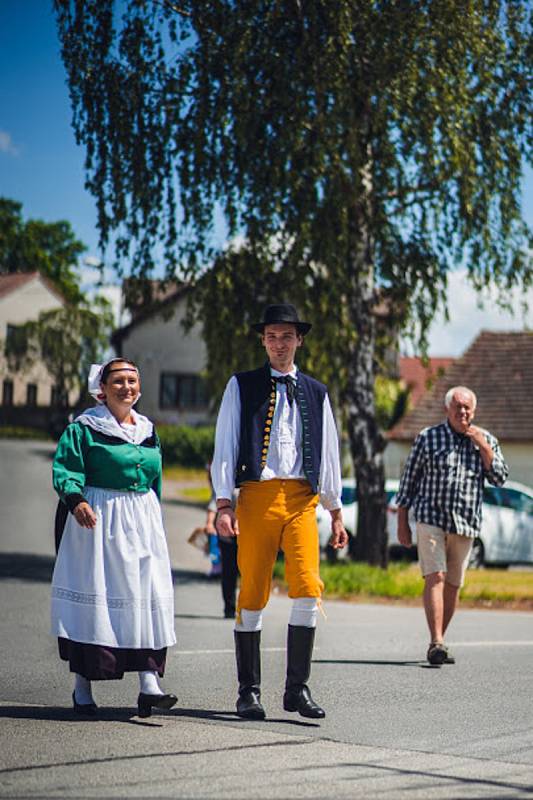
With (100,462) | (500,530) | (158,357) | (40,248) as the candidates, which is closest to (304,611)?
(100,462)

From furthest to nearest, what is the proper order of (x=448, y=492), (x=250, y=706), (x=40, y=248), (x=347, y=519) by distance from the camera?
(x=40, y=248) < (x=347, y=519) < (x=448, y=492) < (x=250, y=706)

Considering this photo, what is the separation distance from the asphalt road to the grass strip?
15.0ft

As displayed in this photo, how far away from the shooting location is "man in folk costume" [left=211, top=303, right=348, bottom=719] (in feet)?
24.5

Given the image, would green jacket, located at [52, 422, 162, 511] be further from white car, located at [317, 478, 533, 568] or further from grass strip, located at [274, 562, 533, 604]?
white car, located at [317, 478, 533, 568]

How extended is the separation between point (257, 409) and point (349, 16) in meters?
11.3

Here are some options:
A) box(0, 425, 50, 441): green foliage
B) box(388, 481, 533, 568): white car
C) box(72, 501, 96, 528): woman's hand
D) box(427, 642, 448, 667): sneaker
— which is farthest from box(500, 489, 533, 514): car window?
box(0, 425, 50, 441): green foliage

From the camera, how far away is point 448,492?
10.2 m

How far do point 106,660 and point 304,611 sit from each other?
109 centimetres

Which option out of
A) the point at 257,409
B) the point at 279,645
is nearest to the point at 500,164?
the point at 279,645

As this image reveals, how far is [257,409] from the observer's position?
24.9 ft

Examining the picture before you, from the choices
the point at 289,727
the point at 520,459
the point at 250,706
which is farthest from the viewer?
the point at 520,459

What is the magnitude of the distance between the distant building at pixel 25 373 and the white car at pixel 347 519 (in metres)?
25.7

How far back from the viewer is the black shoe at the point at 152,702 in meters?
7.17

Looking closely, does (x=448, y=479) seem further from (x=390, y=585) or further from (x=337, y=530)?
(x=390, y=585)
